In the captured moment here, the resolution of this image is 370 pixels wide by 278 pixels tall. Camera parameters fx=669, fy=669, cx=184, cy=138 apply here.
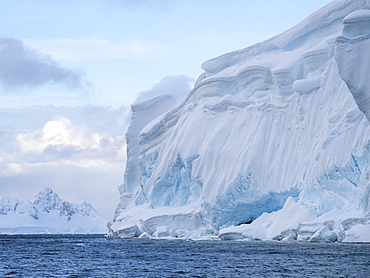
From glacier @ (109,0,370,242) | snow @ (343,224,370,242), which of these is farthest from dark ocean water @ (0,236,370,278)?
glacier @ (109,0,370,242)

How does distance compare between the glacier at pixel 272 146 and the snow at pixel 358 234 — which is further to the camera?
the glacier at pixel 272 146

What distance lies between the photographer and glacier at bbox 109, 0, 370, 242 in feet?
114

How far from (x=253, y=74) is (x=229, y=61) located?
652 centimetres

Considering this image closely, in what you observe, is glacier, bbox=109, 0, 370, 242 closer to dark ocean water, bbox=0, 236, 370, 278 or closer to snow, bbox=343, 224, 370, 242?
snow, bbox=343, 224, 370, 242

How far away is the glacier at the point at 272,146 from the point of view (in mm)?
34659

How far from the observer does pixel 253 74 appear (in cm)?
4675

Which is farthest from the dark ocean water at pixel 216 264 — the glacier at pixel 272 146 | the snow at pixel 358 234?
the glacier at pixel 272 146

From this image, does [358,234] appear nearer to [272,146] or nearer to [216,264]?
[216,264]

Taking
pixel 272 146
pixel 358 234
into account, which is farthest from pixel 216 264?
pixel 272 146

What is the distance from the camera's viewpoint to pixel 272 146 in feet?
146

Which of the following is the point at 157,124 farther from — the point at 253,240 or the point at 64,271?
the point at 64,271

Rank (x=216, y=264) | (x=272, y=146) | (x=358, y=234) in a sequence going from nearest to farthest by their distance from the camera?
(x=216, y=264), (x=358, y=234), (x=272, y=146)

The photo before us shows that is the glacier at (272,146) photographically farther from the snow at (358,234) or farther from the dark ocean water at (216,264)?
the dark ocean water at (216,264)

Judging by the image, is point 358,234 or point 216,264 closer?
point 216,264
